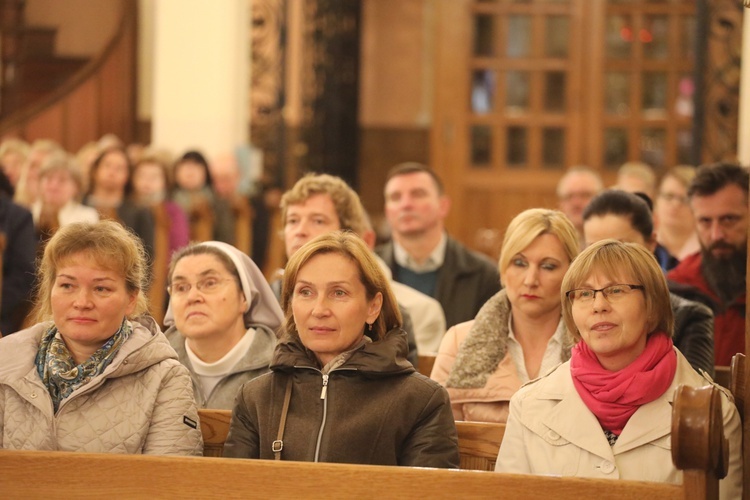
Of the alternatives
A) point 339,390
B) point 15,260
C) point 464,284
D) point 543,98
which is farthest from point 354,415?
point 543,98

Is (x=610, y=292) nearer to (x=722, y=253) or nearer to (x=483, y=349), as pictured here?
(x=483, y=349)

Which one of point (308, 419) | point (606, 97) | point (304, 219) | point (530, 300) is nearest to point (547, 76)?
point (606, 97)

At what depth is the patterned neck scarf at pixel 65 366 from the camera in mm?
2672

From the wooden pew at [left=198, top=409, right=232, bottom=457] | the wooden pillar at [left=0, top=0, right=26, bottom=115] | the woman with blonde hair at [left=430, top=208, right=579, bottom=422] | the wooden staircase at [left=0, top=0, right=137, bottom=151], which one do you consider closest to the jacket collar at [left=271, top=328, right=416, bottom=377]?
the wooden pew at [left=198, top=409, right=232, bottom=457]

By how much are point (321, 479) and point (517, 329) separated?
1253 mm

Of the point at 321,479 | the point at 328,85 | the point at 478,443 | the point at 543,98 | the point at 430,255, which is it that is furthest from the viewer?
the point at 543,98

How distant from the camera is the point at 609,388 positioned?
2.57 meters

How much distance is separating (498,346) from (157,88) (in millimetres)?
5602

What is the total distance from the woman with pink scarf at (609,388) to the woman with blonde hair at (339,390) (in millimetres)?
205

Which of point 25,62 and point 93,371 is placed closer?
point 93,371

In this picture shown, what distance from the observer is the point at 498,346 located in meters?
3.25

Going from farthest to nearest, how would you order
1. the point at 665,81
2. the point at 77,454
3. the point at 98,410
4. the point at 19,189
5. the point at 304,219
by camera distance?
the point at 665,81 → the point at 19,189 → the point at 304,219 → the point at 98,410 → the point at 77,454

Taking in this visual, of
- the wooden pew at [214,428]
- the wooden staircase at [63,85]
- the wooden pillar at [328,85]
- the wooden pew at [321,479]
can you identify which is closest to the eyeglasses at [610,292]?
the wooden pew at [321,479]

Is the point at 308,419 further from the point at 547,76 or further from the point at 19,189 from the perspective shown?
the point at 547,76
